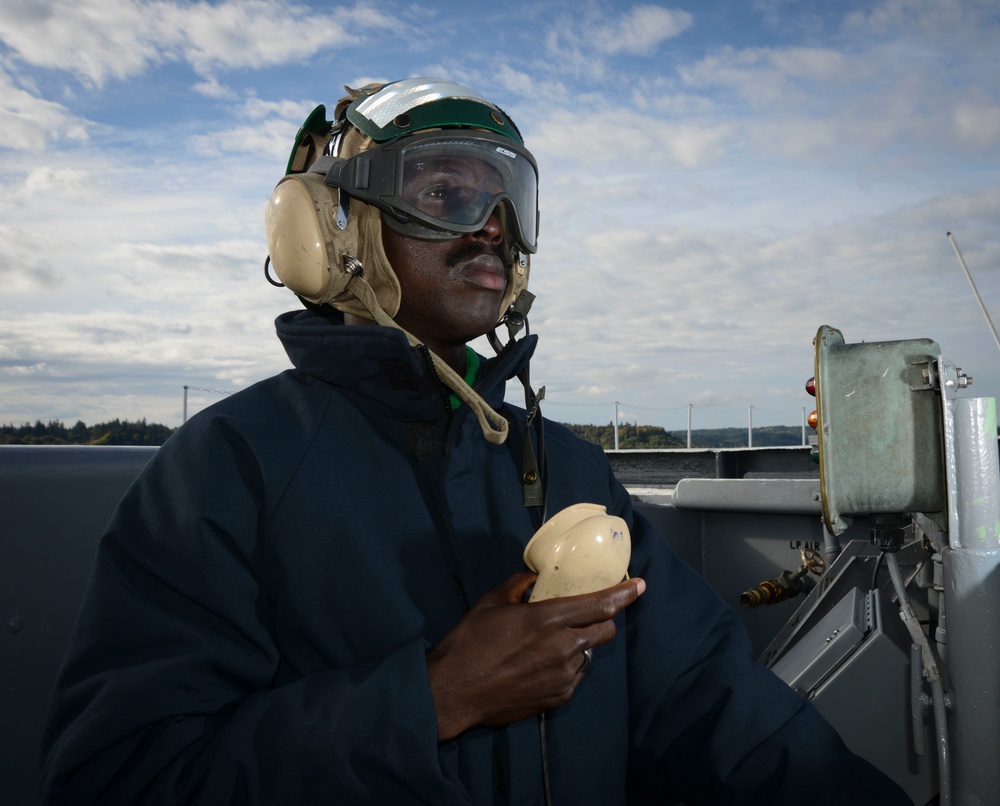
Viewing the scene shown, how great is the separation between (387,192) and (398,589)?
0.82 m

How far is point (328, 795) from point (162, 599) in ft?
1.29

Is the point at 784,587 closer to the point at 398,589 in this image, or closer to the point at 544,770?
the point at 544,770

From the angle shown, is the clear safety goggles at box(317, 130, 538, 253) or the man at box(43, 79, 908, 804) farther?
the clear safety goggles at box(317, 130, 538, 253)

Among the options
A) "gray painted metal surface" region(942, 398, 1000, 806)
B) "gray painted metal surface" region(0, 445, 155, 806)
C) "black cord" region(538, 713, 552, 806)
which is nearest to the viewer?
"black cord" region(538, 713, 552, 806)

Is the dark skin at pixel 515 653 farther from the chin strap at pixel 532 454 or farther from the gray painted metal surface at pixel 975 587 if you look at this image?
the gray painted metal surface at pixel 975 587

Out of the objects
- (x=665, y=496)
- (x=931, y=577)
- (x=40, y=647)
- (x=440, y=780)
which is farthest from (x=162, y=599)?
(x=665, y=496)

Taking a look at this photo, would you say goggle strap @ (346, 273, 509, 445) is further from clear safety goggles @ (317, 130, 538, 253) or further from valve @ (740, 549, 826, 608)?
valve @ (740, 549, 826, 608)

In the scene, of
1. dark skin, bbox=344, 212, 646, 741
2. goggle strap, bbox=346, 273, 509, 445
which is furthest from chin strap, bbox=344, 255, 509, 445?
dark skin, bbox=344, 212, 646, 741

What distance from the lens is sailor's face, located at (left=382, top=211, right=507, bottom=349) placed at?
172cm

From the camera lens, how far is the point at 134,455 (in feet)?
7.06

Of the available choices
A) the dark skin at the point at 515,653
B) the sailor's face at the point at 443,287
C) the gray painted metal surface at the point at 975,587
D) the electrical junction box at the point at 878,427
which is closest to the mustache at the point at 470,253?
the sailor's face at the point at 443,287

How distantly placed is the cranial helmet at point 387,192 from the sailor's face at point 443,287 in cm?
3

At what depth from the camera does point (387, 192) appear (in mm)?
1701

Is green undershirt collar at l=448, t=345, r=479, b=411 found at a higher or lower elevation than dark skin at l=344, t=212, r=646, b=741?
higher
